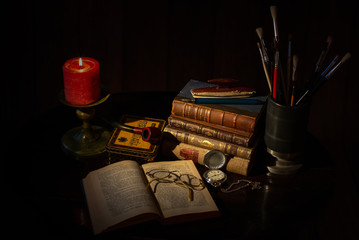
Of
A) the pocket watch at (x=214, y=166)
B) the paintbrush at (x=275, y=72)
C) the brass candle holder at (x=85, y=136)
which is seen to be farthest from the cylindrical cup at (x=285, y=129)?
the brass candle holder at (x=85, y=136)

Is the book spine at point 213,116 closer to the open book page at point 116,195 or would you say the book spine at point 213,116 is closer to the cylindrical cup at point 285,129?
the cylindrical cup at point 285,129

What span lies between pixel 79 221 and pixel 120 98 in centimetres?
66

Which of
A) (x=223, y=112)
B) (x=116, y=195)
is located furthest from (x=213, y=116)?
(x=116, y=195)

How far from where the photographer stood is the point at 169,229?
3.14 feet

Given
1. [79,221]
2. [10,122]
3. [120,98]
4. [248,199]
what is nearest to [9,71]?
[10,122]

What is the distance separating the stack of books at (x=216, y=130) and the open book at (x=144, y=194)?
75mm

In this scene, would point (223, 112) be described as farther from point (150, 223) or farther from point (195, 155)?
point (150, 223)

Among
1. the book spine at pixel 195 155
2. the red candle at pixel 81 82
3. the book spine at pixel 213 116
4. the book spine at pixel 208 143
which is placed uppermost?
the red candle at pixel 81 82

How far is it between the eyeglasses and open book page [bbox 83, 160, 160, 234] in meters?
0.03

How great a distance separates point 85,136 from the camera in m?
1.26

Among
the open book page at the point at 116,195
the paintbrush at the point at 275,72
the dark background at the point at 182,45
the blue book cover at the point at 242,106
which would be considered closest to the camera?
the open book page at the point at 116,195

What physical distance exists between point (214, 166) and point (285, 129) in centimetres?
21

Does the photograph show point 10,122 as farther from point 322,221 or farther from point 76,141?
point 322,221

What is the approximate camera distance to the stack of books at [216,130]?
115 cm
